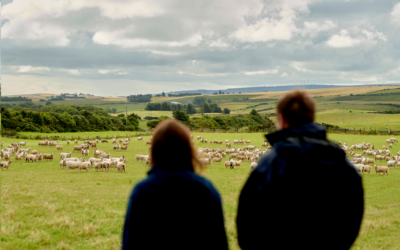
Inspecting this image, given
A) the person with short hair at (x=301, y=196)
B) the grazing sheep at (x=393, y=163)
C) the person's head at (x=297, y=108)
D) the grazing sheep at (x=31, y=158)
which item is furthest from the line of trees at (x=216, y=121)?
the person with short hair at (x=301, y=196)

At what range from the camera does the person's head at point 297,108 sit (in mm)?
3545

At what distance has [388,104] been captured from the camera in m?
146

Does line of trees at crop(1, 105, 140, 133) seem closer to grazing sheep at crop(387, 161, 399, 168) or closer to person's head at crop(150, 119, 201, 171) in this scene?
grazing sheep at crop(387, 161, 399, 168)

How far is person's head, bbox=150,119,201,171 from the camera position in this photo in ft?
10.7

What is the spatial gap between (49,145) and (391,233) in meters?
45.9

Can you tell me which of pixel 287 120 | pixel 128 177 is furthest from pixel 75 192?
pixel 287 120

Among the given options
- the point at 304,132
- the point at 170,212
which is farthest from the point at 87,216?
the point at 304,132

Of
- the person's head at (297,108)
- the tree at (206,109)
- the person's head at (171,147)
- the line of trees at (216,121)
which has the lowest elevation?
the line of trees at (216,121)

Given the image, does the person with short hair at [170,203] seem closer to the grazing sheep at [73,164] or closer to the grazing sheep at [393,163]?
the grazing sheep at [73,164]

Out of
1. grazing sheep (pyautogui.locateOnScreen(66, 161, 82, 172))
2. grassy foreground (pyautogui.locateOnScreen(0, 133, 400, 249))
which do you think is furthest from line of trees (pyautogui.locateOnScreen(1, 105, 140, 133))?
grassy foreground (pyautogui.locateOnScreen(0, 133, 400, 249))

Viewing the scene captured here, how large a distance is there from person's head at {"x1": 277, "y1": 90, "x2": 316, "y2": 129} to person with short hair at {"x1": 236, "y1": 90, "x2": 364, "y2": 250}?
0.04ft

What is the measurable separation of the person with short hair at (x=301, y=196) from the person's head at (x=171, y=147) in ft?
2.65

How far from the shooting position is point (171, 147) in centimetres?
327

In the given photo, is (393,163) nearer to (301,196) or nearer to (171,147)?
(301,196)
